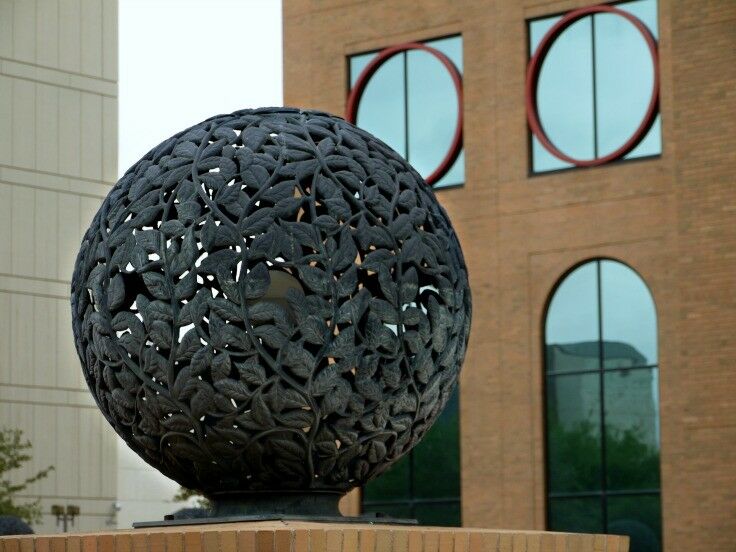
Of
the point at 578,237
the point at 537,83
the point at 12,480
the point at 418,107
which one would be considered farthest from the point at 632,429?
the point at 12,480

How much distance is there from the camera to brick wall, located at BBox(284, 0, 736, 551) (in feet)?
86.4

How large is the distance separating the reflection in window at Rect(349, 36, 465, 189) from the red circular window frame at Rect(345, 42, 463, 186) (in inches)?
3.2

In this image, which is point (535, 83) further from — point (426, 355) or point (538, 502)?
point (426, 355)

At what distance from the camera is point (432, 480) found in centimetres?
2908

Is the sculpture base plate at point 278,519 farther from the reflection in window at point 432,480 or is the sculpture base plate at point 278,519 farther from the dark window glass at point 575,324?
the reflection in window at point 432,480

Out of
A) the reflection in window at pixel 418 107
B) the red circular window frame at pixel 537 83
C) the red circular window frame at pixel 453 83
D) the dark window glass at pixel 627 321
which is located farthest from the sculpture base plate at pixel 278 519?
the reflection in window at pixel 418 107

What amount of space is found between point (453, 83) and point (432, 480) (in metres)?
6.79

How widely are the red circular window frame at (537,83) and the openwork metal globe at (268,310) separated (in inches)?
832

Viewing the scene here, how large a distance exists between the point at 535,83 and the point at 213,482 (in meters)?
22.7

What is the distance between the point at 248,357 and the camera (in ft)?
21.7

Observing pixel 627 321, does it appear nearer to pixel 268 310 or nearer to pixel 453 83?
pixel 453 83

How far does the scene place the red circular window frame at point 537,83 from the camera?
2778 cm

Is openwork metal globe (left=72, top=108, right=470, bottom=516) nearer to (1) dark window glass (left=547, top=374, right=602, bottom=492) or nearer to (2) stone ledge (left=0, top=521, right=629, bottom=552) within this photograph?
(2) stone ledge (left=0, top=521, right=629, bottom=552)

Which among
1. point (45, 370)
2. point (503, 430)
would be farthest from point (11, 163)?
point (503, 430)
